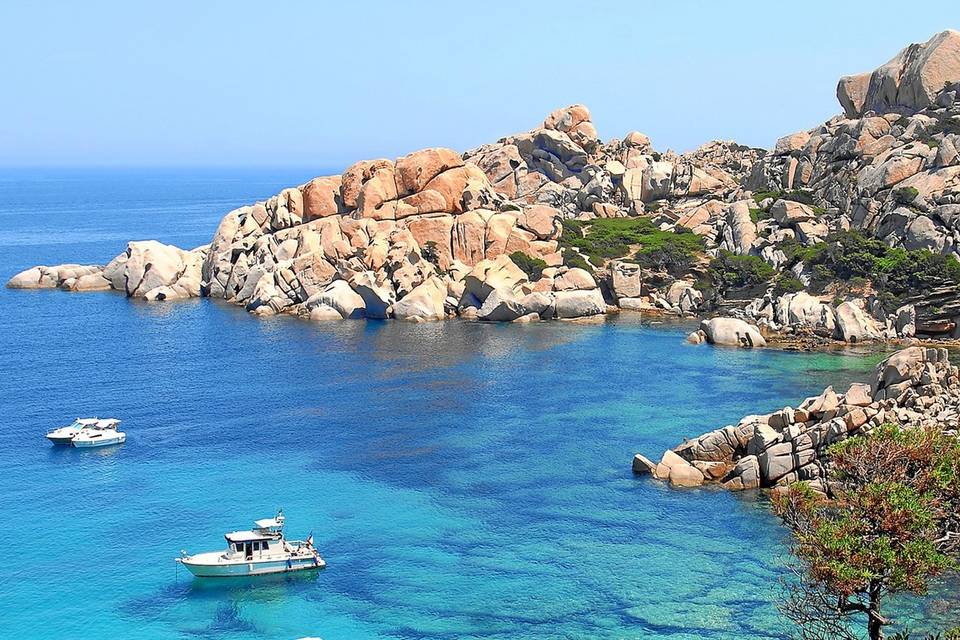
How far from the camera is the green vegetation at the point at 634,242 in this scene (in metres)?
123

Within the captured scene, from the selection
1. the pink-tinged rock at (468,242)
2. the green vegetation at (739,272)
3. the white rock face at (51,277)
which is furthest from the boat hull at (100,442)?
the white rock face at (51,277)

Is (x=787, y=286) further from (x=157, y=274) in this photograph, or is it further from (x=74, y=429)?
(x=157, y=274)

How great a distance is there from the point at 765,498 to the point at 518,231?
6846 centimetres

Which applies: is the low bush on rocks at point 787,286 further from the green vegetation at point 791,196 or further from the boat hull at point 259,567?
the boat hull at point 259,567

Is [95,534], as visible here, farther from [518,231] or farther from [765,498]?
[518,231]

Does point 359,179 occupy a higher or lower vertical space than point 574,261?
higher

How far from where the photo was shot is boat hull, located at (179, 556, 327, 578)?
1996 inches

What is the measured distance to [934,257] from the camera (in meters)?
104

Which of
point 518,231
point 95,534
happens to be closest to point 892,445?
point 95,534

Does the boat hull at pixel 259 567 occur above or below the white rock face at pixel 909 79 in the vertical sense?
below

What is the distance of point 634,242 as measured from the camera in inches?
5089

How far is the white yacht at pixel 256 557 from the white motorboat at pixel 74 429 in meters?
22.7

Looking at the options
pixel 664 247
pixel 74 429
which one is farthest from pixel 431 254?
pixel 74 429

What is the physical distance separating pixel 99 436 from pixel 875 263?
243ft
